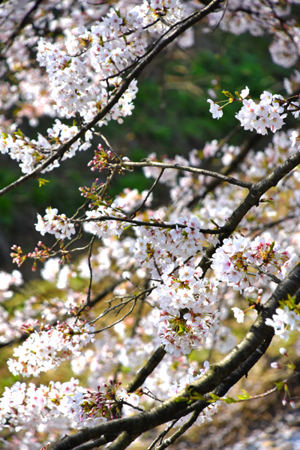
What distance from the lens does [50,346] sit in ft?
5.35

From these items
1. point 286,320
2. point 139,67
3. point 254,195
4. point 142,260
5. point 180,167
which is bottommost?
point 286,320

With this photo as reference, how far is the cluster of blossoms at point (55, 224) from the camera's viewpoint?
1.57 m

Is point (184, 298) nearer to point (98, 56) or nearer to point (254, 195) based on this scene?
point (254, 195)

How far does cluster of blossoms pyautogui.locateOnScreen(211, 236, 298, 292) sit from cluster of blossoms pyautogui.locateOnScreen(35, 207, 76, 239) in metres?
0.63

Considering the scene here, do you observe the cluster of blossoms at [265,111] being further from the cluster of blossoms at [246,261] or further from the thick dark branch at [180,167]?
the cluster of blossoms at [246,261]

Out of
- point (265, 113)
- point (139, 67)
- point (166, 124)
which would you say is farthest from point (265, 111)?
point (166, 124)

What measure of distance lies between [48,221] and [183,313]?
663 millimetres

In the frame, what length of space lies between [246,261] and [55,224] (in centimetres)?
78

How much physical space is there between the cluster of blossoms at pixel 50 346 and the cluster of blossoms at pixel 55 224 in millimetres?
367

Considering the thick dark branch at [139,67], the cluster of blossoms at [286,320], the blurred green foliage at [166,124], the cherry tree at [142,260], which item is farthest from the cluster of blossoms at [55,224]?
the blurred green foliage at [166,124]

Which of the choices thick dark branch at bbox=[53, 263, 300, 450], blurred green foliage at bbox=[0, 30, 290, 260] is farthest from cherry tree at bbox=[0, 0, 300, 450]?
blurred green foliage at bbox=[0, 30, 290, 260]

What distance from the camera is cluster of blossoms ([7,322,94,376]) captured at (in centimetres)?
154

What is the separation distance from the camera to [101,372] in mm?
3846

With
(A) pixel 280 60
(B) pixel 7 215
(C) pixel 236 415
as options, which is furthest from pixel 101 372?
(B) pixel 7 215
